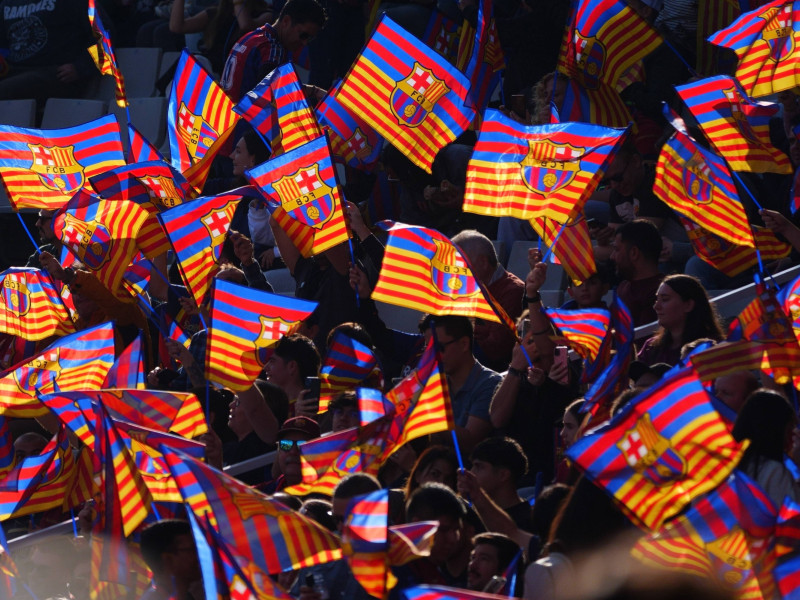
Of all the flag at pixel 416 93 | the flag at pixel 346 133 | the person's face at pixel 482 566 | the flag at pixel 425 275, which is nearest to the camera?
the person's face at pixel 482 566

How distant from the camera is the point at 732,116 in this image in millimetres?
7961

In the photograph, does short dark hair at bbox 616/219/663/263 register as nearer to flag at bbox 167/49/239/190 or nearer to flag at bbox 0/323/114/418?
flag at bbox 0/323/114/418

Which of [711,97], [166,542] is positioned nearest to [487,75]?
[711,97]

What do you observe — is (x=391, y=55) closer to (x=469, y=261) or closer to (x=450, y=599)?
(x=469, y=261)

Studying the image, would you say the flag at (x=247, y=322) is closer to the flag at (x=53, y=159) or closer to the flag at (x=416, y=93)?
the flag at (x=416, y=93)

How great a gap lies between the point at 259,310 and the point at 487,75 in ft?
8.44

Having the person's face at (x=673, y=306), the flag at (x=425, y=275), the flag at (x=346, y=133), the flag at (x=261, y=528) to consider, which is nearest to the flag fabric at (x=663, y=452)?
the flag at (x=261, y=528)

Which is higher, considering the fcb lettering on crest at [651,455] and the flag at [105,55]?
the flag at [105,55]

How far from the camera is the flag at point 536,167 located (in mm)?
7699

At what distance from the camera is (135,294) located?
918 cm

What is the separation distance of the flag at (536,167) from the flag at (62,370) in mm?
2039

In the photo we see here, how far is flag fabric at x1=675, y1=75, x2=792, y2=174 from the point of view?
7.91m

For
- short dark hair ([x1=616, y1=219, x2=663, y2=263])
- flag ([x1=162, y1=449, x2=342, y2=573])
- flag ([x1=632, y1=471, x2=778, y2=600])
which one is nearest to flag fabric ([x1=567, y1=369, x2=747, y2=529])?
flag ([x1=632, y1=471, x2=778, y2=600])

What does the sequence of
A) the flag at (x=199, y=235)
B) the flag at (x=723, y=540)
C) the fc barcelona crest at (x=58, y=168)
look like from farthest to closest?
the fc barcelona crest at (x=58, y=168)
the flag at (x=199, y=235)
the flag at (x=723, y=540)
